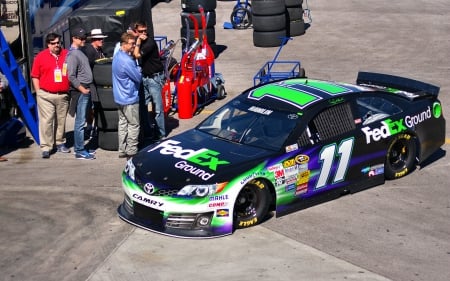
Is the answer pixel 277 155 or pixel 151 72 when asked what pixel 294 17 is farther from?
pixel 277 155

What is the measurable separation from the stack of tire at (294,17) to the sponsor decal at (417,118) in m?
10.2

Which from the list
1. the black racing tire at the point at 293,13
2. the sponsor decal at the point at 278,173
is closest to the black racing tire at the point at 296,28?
the black racing tire at the point at 293,13

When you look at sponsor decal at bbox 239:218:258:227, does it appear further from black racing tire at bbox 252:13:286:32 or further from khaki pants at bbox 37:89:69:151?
black racing tire at bbox 252:13:286:32

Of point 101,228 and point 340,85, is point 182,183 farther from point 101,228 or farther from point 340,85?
point 340,85

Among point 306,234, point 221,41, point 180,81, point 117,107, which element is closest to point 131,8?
point 180,81

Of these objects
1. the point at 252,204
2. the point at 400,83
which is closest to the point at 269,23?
the point at 400,83

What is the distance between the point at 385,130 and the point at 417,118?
2.40 feet

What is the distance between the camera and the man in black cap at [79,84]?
39.3ft

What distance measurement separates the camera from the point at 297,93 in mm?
10562

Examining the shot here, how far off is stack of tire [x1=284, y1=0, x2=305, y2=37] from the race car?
989cm

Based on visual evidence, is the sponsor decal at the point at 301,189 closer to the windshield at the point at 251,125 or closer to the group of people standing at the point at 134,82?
the windshield at the point at 251,125

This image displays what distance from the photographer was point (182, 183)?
30.0 ft

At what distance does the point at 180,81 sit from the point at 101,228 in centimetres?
522

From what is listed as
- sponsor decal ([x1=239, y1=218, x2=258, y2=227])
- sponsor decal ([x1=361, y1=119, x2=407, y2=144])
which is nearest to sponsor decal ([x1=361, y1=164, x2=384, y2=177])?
sponsor decal ([x1=361, y1=119, x2=407, y2=144])
